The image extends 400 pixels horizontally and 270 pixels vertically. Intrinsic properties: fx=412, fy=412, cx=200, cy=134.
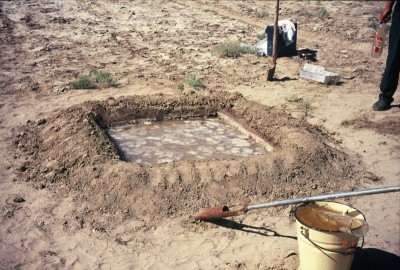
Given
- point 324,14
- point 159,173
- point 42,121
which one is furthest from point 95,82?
point 324,14

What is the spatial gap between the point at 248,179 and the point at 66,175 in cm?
206

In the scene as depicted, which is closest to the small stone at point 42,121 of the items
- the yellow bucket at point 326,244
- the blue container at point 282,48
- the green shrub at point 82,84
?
the green shrub at point 82,84

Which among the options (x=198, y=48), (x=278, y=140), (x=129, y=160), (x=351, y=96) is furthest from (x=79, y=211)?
(x=198, y=48)

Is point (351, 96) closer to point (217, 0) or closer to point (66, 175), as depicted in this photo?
point (66, 175)

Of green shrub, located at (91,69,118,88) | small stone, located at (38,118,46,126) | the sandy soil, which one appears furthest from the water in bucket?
green shrub, located at (91,69,118,88)

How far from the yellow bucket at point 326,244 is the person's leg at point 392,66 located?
11.6 ft

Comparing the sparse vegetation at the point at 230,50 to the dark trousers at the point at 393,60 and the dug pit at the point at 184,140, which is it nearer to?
the dug pit at the point at 184,140

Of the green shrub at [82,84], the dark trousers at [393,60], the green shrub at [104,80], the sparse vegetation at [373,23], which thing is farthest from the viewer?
the sparse vegetation at [373,23]

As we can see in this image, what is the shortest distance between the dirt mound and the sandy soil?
2cm

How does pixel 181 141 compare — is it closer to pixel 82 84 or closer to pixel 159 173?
pixel 159 173

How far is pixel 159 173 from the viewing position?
14.7 ft

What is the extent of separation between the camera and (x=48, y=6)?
14.4 metres

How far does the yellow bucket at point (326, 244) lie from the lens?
9.13 feet

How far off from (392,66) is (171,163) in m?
3.53
